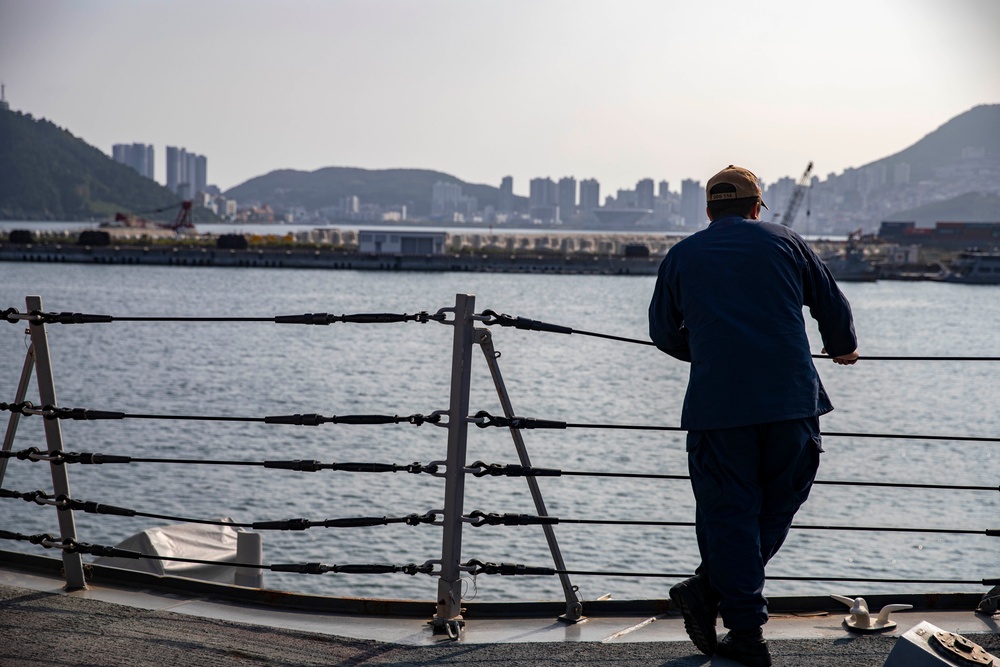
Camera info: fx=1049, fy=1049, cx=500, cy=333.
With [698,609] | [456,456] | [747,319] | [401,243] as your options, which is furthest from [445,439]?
[401,243]

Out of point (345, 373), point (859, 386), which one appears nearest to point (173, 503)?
point (345, 373)

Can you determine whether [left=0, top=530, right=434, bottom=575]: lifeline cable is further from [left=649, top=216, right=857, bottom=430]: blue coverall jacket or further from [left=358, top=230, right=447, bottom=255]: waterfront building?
[left=358, top=230, right=447, bottom=255]: waterfront building

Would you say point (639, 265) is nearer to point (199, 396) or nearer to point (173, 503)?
point (199, 396)

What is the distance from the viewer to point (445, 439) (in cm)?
2462

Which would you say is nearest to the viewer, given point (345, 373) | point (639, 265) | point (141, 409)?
point (141, 409)

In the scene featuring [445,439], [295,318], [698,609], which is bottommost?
[445,439]

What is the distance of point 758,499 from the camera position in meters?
3.23

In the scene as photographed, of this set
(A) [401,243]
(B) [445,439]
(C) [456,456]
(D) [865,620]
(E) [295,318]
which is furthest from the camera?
(A) [401,243]

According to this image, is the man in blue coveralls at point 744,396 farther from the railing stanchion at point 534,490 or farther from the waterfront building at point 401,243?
the waterfront building at point 401,243

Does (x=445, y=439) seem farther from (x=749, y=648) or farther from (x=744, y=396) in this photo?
(x=744, y=396)

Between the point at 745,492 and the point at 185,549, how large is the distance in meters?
5.67

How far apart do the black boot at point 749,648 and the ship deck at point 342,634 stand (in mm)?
58

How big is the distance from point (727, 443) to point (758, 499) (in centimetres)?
21

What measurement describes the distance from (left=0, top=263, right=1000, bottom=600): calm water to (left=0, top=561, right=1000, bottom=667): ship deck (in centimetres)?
→ 937
